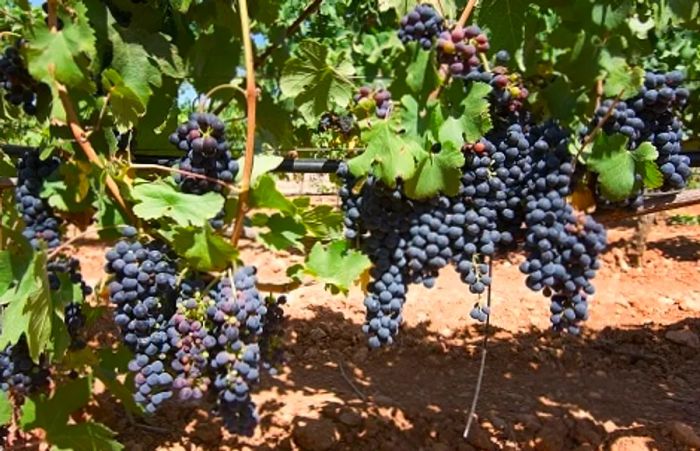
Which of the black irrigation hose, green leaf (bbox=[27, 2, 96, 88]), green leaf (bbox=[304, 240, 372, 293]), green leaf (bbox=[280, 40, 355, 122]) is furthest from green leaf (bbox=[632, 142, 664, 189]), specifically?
green leaf (bbox=[27, 2, 96, 88])

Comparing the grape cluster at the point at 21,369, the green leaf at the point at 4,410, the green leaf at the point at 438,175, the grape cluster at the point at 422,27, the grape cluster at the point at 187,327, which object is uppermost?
the grape cluster at the point at 422,27

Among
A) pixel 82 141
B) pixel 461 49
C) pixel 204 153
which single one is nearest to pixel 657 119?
pixel 461 49

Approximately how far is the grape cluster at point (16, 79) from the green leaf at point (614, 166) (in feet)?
4.74

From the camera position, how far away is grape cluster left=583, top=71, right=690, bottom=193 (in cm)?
176

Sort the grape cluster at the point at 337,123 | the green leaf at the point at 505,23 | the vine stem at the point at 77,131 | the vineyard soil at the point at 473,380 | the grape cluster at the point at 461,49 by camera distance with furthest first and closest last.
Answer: the vineyard soil at the point at 473,380 → the grape cluster at the point at 337,123 → the green leaf at the point at 505,23 → the vine stem at the point at 77,131 → the grape cluster at the point at 461,49

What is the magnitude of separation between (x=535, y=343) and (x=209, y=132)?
3.35 meters

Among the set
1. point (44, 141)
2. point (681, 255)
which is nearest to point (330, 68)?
point (44, 141)

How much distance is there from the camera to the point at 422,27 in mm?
1627

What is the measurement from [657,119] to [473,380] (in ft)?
8.38

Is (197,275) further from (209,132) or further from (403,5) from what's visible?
(403,5)

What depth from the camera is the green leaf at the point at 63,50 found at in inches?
65.0

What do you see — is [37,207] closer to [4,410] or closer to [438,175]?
[4,410]

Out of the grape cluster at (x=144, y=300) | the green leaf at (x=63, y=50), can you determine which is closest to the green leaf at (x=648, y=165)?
the grape cluster at (x=144, y=300)

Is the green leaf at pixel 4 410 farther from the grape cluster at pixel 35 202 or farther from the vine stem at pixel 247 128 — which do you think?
the vine stem at pixel 247 128
